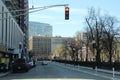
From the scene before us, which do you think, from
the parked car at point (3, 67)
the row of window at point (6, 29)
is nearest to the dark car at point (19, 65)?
the parked car at point (3, 67)

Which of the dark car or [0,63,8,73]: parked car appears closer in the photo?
[0,63,8,73]: parked car

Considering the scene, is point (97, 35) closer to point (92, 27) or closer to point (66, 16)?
point (92, 27)

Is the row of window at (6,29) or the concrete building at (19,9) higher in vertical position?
the concrete building at (19,9)

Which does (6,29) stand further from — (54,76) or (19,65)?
(54,76)

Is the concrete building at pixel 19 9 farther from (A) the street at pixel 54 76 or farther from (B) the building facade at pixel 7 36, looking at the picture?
(A) the street at pixel 54 76

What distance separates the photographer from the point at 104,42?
8069 centimetres

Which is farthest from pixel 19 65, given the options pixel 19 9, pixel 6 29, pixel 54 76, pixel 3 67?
pixel 19 9

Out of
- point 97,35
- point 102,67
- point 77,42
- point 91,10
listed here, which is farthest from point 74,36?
point 102,67

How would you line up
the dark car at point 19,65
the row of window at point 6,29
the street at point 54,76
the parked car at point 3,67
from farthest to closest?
the row of window at point 6,29 < the dark car at point 19,65 < the parked car at point 3,67 < the street at point 54,76

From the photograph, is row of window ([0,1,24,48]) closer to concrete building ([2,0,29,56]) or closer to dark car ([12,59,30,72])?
concrete building ([2,0,29,56])

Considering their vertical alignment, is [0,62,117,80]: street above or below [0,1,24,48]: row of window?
below

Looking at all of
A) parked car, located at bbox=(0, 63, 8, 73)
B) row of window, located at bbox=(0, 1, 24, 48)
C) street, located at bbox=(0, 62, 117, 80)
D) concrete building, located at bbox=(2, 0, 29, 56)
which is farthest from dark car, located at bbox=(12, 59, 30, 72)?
concrete building, located at bbox=(2, 0, 29, 56)

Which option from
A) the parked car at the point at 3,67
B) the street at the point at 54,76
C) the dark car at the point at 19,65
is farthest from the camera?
the dark car at the point at 19,65

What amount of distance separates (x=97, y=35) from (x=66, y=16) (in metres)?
47.5
